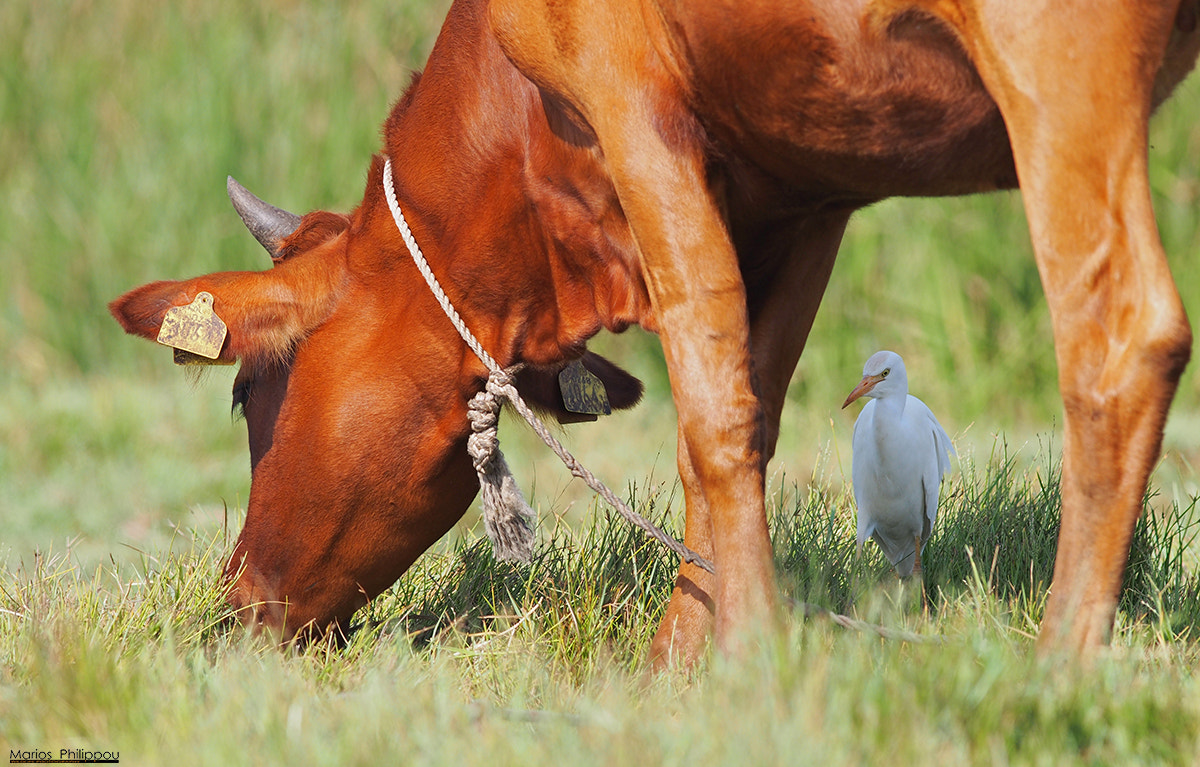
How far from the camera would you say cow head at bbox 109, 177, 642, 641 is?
9.78 feet

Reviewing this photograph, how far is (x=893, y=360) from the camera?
3.72m

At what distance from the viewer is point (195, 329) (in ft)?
9.68

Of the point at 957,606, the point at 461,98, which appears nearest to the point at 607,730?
the point at 957,606

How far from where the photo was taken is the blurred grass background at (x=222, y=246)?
6438mm

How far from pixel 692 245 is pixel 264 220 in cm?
134

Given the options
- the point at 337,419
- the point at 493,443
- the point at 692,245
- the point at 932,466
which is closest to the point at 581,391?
the point at 493,443

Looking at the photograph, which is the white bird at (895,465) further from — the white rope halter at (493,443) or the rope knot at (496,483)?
the rope knot at (496,483)

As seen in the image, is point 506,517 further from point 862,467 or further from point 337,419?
point 862,467

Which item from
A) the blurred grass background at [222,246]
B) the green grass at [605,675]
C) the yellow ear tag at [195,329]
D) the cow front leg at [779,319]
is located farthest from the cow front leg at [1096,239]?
the blurred grass background at [222,246]

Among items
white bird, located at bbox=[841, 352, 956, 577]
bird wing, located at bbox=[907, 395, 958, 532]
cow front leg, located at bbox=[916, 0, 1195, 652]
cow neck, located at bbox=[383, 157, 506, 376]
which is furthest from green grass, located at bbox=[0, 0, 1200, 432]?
cow front leg, located at bbox=[916, 0, 1195, 652]

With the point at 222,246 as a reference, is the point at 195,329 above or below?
below

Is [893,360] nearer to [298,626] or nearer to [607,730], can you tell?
[298,626]

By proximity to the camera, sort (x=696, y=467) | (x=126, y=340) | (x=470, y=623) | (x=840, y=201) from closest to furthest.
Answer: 1. (x=696, y=467)
2. (x=840, y=201)
3. (x=470, y=623)
4. (x=126, y=340)

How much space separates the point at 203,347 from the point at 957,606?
1808mm
